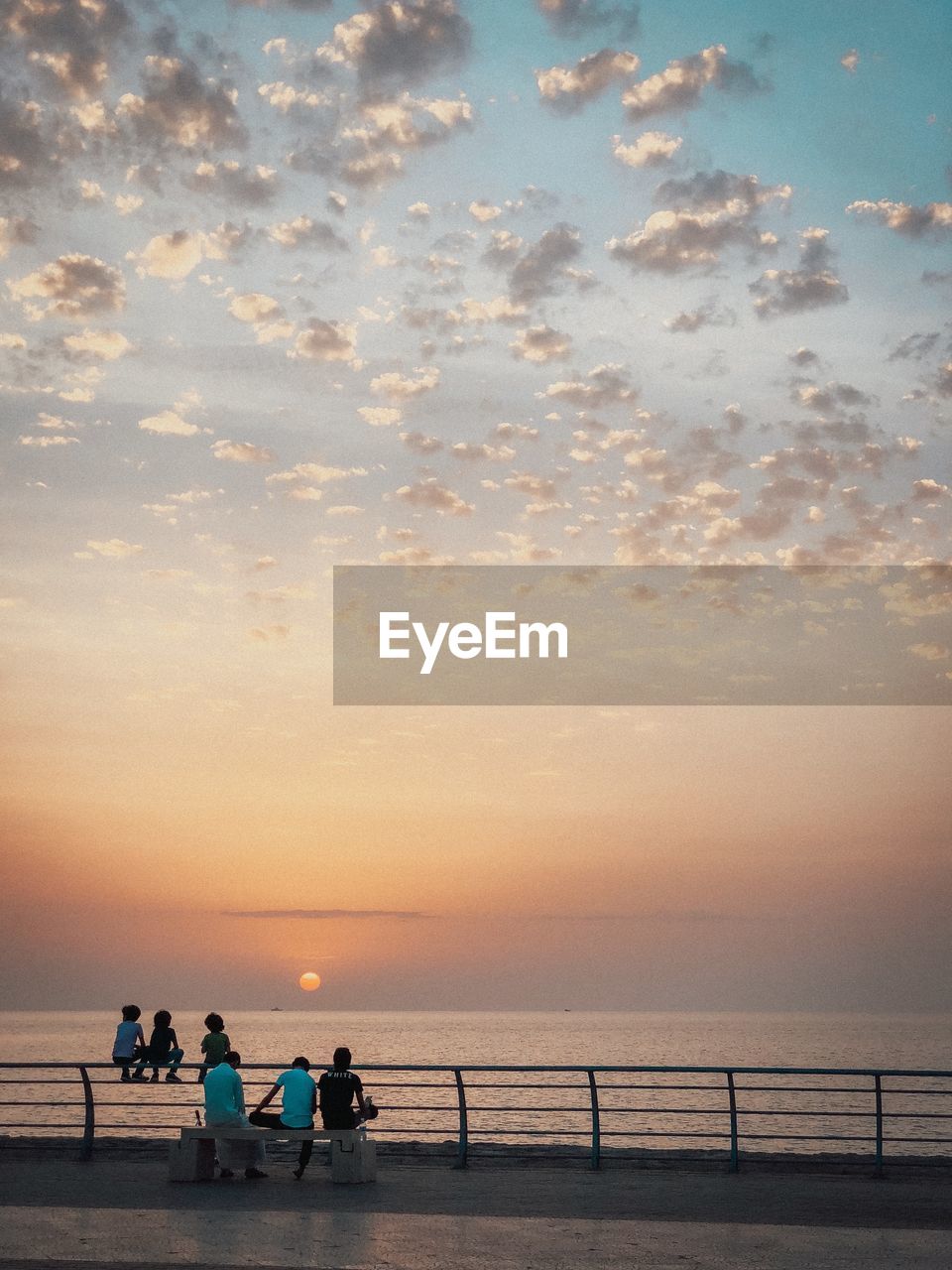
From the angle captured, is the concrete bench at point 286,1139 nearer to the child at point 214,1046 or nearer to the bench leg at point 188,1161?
the bench leg at point 188,1161

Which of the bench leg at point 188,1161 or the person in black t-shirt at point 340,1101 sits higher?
the person in black t-shirt at point 340,1101

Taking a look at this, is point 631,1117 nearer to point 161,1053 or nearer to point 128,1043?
point 128,1043

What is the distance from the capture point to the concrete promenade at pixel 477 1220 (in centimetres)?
1073

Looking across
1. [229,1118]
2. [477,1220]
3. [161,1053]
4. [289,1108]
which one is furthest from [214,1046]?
[477,1220]

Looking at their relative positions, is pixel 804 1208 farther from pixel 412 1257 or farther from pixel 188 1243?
pixel 188 1243

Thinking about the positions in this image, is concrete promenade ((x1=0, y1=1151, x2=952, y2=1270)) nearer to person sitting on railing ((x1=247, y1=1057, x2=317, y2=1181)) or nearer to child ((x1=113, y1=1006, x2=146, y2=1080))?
person sitting on railing ((x1=247, y1=1057, x2=317, y2=1181))

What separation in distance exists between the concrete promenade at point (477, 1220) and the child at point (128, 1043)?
2.19 meters

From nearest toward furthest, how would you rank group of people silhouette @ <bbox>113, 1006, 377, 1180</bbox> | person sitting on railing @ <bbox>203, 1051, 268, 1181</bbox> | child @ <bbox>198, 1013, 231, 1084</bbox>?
group of people silhouette @ <bbox>113, 1006, 377, 1180</bbox>, person sitting on railing @ <bbox>203, 1051, 268, 1181</bbox>, child @ <bbox>198, 1013, 231, 1084</bbox>

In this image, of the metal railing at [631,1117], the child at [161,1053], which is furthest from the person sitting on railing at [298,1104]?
the child at [161,1053]

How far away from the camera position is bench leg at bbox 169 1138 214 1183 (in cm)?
1515

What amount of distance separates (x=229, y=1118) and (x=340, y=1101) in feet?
4.24

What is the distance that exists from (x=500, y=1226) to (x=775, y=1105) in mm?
101809

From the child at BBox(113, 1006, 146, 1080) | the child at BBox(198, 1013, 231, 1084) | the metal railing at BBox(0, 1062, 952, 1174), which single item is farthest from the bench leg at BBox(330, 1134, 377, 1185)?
the child at BBox(113, 1006, 146, 1080)

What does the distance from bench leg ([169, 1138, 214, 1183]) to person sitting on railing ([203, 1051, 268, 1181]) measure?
0.21 meters
